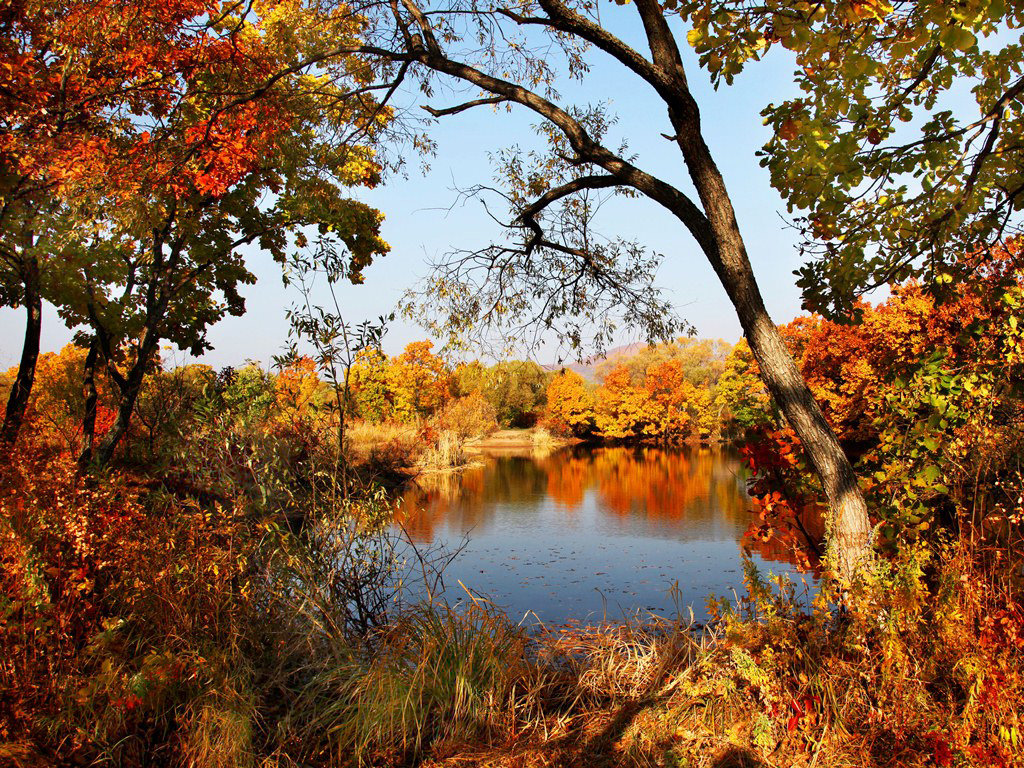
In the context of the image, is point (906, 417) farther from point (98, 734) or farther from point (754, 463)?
point (98, 734)

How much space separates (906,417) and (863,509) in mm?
621

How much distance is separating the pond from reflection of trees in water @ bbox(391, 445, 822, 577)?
3 cm

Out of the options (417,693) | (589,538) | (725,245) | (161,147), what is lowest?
(589,538)

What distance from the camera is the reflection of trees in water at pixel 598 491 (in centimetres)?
1109

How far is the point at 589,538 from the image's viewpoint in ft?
32.6

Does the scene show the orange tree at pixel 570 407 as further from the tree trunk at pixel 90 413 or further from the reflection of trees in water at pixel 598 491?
the tree trunk at pixel 90 413

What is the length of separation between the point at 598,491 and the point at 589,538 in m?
5.38

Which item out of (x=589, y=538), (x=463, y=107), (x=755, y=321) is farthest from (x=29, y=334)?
(x=755, y=321)

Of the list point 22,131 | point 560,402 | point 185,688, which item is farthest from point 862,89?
point 560,402

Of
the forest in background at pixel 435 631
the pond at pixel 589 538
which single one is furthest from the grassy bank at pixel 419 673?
the pond at pixel 589 538

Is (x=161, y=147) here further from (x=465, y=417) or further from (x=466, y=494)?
(x=465, y=417)

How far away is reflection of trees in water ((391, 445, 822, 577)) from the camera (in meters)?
11.1

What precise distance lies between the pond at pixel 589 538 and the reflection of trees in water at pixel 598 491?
0.08 ft

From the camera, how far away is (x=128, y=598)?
3.22 m
